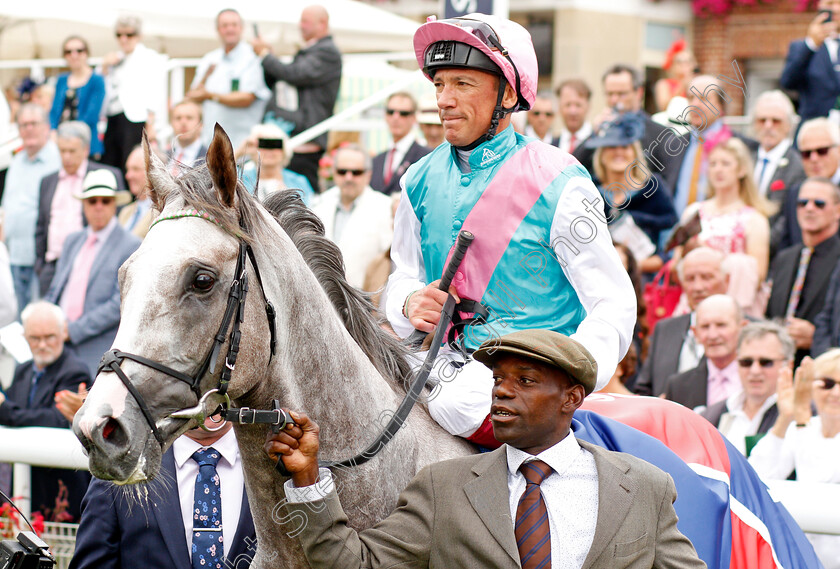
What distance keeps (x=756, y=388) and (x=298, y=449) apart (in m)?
3.44

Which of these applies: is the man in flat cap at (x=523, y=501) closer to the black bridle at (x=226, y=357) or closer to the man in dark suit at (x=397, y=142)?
the black bridle at (x=226, y=357)

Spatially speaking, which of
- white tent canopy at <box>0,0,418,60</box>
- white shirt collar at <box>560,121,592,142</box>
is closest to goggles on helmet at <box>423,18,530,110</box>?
white shirt collar at <box>560,121,592,142</box>

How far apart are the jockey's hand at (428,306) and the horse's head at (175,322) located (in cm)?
59

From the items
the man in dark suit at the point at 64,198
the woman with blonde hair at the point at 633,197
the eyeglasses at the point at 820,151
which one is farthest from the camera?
the man in dark suit at the point at 64,198

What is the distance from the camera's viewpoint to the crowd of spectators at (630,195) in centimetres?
588

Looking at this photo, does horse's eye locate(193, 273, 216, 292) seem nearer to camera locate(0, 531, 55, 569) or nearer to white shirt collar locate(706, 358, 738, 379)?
camera locate(0, 531, 55, 569)

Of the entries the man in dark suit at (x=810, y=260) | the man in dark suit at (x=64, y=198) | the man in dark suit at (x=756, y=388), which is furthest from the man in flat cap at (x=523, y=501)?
the man in dark suit at (x=64, y=198)

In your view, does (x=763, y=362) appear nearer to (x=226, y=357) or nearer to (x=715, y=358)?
(x=715, y=358)

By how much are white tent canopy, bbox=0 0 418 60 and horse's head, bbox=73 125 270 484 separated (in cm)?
876

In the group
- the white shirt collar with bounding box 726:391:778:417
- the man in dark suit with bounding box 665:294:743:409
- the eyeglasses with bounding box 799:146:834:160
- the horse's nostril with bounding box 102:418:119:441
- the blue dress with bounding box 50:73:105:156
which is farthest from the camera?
the blue dress with bounding box 50:73:105:156

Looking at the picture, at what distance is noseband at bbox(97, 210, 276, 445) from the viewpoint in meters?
2.43

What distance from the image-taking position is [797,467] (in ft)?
15.8

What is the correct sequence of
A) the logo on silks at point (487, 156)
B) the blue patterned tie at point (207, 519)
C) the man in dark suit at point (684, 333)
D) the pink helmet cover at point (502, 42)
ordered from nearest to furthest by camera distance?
the pink helmet cover at point (502, 42) → the logo on silks at point (487, 156) → the blue patterned tie at point (207, 519) → the man in dark suit at point (684, 333)

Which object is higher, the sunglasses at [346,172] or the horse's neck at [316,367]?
the sunglasses at [346,172]
